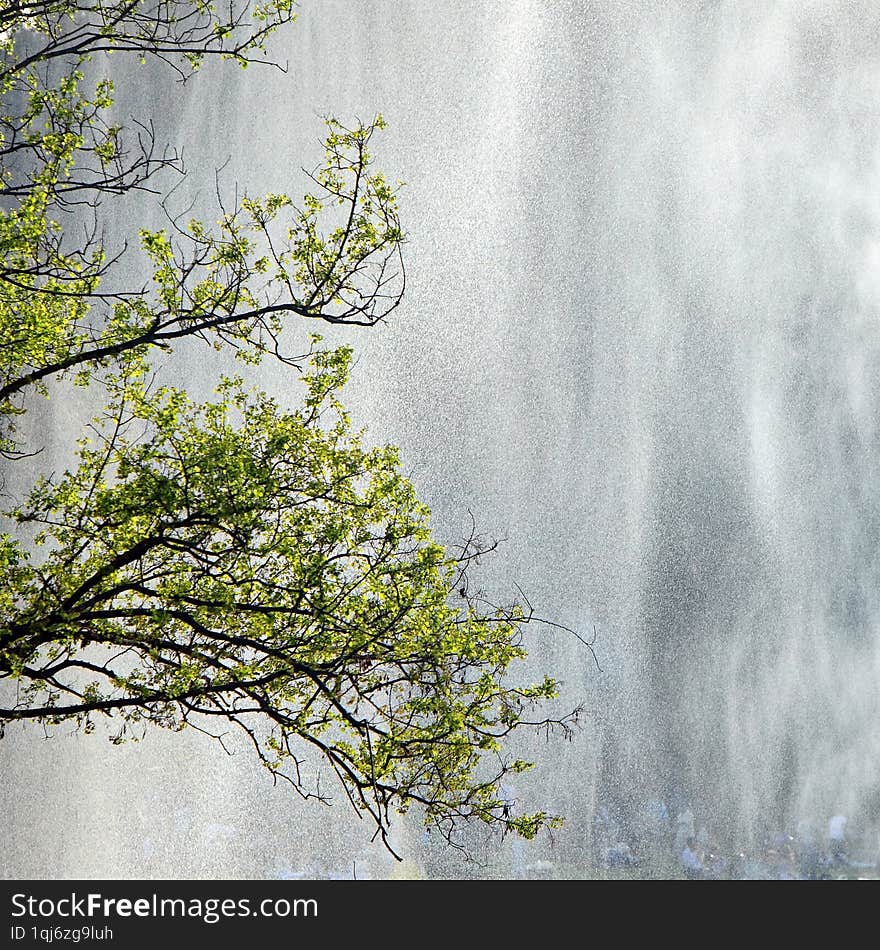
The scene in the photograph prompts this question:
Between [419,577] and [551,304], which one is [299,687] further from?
[551,304]

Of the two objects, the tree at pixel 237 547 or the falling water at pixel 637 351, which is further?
the falling water at pixel 637 351

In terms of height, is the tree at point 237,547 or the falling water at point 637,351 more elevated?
the falling water at point 637,351

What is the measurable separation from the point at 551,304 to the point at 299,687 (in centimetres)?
2079

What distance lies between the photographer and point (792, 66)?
31.7 metres

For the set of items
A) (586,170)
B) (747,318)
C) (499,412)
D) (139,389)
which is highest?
(586,170)

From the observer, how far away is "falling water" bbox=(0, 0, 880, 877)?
28.7 meters

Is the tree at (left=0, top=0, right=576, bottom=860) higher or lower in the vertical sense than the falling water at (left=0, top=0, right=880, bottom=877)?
lower

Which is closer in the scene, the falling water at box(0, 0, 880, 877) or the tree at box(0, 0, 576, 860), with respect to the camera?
the tree at box(0, 0, 576, 860)

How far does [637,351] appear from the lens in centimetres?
3097

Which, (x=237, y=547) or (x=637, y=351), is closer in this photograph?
(x=237, y=547)

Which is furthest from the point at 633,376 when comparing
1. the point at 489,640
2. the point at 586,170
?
the point at 489,640

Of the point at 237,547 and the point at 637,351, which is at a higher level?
the point at 637,351

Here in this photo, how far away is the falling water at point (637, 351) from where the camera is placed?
28.7 meters
